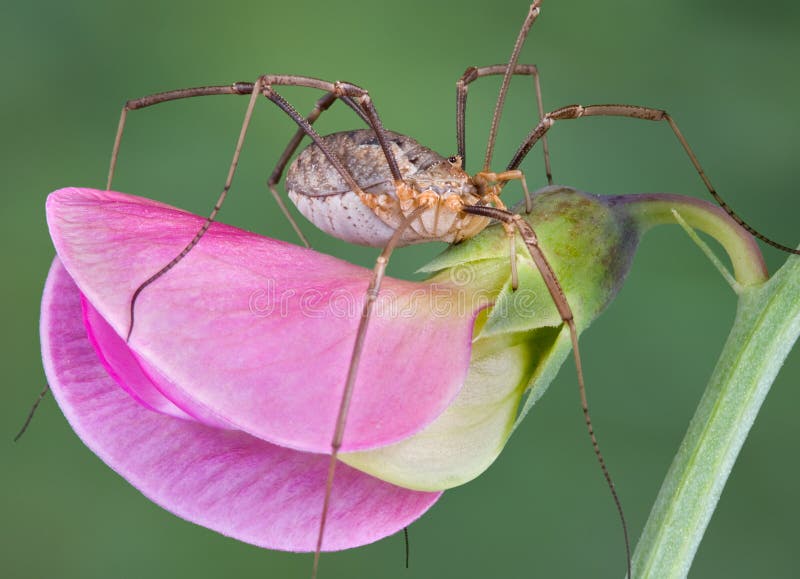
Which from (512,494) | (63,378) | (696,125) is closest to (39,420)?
(512,494)

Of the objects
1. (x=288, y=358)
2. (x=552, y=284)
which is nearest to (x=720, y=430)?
(x=552, y=284)

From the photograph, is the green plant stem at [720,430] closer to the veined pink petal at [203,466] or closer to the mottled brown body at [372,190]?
the veined pink petal at [203,466]

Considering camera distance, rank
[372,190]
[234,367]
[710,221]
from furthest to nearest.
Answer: [372,190] < [710,221] < [234,367]

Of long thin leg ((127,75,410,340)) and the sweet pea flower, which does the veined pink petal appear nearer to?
the sweet pea flower

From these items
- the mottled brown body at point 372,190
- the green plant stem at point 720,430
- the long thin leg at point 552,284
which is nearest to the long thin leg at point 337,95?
the mottled brown body at point 372,190

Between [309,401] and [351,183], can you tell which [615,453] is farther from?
[309,401]

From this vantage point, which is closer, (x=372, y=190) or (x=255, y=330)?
(x=255, y=330)

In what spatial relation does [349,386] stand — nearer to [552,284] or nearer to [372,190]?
[552,284]
